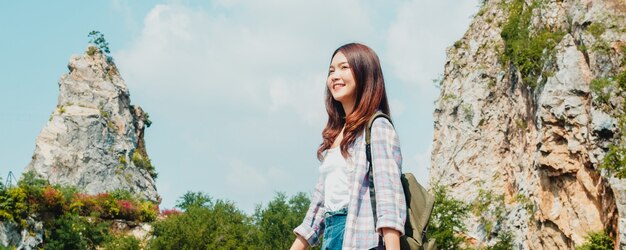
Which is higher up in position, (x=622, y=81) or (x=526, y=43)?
(x=526, y=43)

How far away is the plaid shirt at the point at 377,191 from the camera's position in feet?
10.8

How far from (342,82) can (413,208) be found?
79cm

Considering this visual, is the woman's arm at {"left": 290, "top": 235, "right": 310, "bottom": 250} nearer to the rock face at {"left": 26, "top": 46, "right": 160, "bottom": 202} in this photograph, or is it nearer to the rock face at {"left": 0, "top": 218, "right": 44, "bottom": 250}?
the rock face at {"left": 0, "top": 218, "right": 44, "bottom": 250}

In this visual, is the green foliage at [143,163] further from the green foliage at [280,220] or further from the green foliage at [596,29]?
the green foliage at [596,29]

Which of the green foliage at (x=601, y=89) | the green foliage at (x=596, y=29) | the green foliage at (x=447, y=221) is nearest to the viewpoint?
the green foliage at (x=601, y=89)

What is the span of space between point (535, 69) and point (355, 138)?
110 feet

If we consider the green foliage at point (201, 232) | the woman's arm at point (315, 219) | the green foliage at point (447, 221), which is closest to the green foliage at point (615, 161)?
the green foliage at point (447, 221)

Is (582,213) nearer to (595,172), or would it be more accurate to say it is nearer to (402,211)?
(595,172)

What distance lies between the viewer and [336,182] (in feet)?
11.8

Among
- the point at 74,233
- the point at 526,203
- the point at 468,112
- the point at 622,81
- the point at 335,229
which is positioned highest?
the point at 468,112

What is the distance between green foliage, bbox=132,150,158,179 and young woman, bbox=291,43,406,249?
69651 millimetres

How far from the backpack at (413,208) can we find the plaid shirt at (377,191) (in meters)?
0.03

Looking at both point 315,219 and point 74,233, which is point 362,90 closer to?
point 315,219

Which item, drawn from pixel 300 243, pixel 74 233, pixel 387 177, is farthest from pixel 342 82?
pixel 74 233
